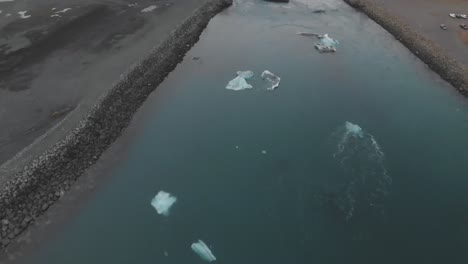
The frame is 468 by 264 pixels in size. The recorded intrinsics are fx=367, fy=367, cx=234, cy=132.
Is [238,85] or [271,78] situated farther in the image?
[271,78]

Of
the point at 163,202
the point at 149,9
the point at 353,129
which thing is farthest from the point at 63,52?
the point at 353,129

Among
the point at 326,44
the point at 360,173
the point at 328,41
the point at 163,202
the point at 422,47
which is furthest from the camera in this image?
the point at 328,41

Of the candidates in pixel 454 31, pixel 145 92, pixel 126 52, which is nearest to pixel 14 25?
pixel 126 52

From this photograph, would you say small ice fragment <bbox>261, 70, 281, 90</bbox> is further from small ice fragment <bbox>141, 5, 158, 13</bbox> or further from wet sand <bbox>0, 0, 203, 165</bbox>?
small ice fragment <bbox>141, 5, 158, 13</bbox>

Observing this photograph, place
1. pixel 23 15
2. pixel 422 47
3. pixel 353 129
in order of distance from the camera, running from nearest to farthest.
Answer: pixel 353 129, pixel 422 47, pixel 23 15

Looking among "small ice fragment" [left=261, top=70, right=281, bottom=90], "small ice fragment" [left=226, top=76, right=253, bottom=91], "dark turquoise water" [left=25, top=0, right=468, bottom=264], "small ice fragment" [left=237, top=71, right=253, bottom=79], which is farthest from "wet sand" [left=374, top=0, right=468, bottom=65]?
"small ice fragment" [left=226, top=76, right=253, bottom=91]

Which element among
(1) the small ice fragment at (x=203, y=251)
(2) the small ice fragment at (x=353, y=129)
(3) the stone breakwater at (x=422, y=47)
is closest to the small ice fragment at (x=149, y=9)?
(3) the stone breakwater at (x=422, y=47)

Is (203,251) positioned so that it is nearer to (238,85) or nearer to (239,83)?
(238,85)
